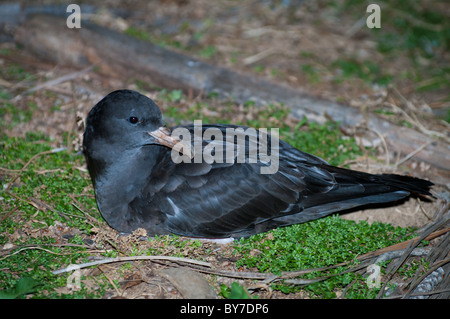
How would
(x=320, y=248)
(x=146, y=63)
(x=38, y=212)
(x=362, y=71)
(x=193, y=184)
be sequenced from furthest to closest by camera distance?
(x=362, y=71) < (x=146, y=63) < (x=38, y=212) < (x=193, y=184) < (x=320, y=248)

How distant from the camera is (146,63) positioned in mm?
6465

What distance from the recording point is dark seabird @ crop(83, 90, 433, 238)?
4.10m

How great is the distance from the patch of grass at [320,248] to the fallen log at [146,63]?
203 cm

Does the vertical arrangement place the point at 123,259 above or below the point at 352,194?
below

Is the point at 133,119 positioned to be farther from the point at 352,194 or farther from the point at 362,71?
the point at 362,71

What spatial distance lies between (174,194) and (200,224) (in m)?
0.36

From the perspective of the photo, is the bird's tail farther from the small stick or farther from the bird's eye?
the bird's eye

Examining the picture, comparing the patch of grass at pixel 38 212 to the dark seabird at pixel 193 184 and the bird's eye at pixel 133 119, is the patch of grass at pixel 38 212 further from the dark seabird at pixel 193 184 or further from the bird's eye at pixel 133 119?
the bird's eye at pixel 133 119

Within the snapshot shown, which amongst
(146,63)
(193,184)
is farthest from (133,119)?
(146,63)

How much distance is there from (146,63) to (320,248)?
3781 mm

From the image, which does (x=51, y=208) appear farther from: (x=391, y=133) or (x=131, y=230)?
(x=391, y=133)

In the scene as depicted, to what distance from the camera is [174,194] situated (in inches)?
162
